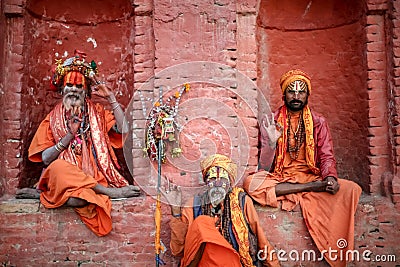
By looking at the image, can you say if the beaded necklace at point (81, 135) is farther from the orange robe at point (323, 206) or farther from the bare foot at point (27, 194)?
the orange robe at point (323, 206)

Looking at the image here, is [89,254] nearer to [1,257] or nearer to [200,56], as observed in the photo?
[1,257]

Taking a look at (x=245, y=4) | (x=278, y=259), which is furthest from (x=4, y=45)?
(x=278, y=259)

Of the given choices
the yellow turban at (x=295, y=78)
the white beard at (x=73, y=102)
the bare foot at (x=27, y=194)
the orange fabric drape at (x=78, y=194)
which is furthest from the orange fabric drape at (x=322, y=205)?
the bare foot at (x=27, y=194)

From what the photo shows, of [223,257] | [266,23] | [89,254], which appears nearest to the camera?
[223,257]

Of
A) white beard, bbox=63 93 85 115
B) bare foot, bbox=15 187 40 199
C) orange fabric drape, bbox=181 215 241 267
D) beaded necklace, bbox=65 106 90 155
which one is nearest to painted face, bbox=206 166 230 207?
orange fabric drape, bbox=181 215 241 267

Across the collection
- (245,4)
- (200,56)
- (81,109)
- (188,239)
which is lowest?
(188,239)

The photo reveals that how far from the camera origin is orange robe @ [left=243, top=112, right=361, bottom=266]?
4770 mm

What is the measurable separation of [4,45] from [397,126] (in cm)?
415

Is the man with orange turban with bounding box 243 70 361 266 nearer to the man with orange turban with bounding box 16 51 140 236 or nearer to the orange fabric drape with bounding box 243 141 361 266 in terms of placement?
the orange fabric drape with bounding box 243 141 361 266

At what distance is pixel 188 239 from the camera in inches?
166

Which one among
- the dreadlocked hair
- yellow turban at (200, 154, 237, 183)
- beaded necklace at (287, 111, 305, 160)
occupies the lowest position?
the dreadlocked hair

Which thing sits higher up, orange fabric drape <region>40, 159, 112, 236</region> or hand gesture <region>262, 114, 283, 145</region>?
hand gesture <region>262, 114, 283, 145</region>

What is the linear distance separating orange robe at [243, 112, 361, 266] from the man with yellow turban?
0.31 meters

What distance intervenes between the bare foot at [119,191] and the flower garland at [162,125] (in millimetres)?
362
